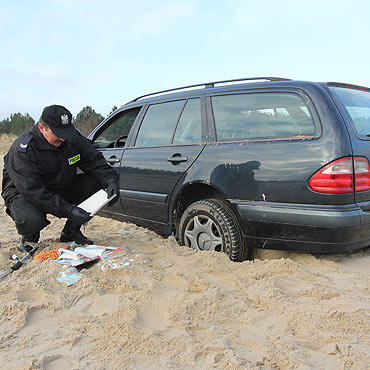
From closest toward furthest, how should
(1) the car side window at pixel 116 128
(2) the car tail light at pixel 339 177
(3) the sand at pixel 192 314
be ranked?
(3) the sand at pixel 192 314 → (2) the car tail light at pixel 339 177 → (1) the car side window at pixel 116 128

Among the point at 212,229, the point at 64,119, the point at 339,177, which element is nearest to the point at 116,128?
the point at 64,119

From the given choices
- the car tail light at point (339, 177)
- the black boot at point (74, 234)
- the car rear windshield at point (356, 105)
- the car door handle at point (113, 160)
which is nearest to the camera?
the car tail light at point (339, 177)

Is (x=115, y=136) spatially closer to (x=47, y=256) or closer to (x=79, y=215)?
(x=79, y=215)

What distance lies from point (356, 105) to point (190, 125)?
1.43 metres

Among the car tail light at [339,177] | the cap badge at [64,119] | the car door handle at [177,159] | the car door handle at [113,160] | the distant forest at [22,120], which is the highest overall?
the distant forest at [22,120]

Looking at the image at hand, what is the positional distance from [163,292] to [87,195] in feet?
5.51

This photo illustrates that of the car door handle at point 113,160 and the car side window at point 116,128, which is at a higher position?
the car side window at point 116,128

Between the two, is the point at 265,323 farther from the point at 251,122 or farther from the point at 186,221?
the point at 251,122

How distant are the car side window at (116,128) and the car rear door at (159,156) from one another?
0.45 meters

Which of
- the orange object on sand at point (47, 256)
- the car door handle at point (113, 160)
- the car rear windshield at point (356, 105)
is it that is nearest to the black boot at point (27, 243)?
the orange object on sand at point (47, 256)

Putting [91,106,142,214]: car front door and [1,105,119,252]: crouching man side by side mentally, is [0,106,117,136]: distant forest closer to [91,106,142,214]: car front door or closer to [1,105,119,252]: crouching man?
[91,106,142,214]: car front door

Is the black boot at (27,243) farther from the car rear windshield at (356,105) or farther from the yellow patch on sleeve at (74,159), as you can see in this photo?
the car rear windshield at (356,105)

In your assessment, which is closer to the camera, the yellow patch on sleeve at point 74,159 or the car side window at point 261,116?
the car side window at point 261,116

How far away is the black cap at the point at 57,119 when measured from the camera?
10.5 feet
